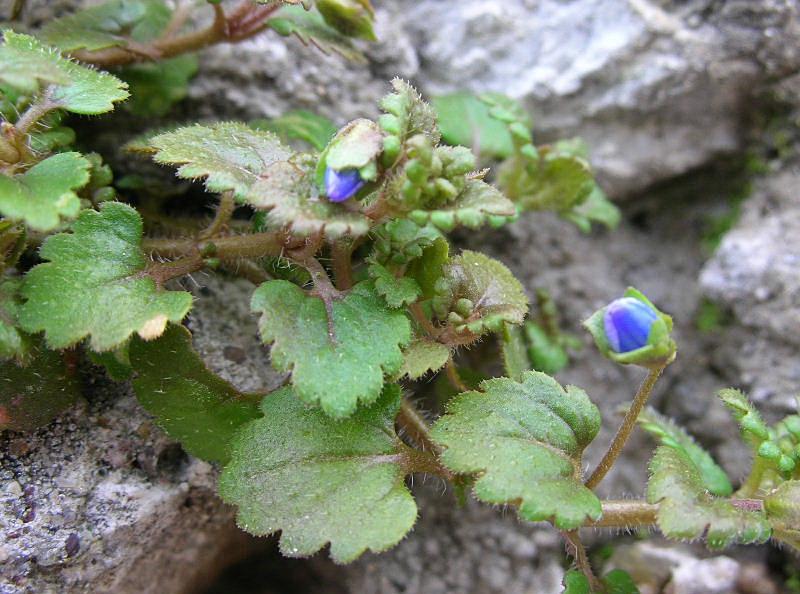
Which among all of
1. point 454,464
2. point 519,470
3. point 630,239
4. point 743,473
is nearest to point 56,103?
point 454,464

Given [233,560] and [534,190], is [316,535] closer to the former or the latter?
[233,560]

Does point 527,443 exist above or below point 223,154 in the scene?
below

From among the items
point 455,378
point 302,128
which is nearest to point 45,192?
point 302,128

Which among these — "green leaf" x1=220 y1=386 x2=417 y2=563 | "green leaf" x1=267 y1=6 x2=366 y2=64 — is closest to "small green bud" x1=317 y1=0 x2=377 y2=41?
"green leaf" x1=267 y1=6 x2=366 y2=64

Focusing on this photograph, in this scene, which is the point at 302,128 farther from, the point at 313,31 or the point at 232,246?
the point at 232,246

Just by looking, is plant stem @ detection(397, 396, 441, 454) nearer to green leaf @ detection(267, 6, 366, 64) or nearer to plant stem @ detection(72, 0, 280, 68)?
green leaf @ detection(267, 6, 366, 64)

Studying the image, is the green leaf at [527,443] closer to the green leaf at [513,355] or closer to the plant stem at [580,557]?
the green leaf at [513,355]

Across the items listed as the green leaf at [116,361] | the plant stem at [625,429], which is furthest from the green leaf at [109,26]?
the plant stem at [625,429]

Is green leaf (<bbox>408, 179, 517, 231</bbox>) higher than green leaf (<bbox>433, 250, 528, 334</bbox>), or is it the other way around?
green leaf (<bbox>408, 179, 517, 231</bbox>)
